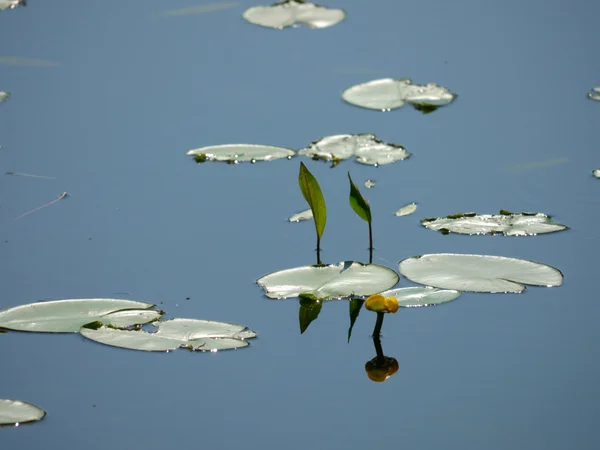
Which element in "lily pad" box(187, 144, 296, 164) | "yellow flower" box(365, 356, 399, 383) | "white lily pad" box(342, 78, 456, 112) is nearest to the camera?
"yellow flower" box(365, 356, 399, 383)

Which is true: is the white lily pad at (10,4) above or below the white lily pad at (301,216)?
above

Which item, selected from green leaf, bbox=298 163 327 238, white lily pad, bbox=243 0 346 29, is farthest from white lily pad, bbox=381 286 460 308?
white lily pad, bbox=243 0 346 29

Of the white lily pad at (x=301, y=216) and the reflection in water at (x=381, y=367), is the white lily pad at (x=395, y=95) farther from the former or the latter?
the reflection in water at (x=381, y=367)

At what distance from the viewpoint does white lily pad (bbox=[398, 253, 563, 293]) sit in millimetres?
2021

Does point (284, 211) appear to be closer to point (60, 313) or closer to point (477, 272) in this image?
point (477, 272)

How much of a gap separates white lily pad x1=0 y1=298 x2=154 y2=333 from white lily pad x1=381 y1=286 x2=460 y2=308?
1.82ft

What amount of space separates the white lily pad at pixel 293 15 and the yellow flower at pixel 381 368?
2.21 metres

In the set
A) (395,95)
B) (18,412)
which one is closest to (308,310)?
→ (18,412)

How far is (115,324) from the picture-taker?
188cm

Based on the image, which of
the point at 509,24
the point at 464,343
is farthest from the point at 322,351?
the point at 509,24

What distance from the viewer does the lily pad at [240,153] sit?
2.65 metres

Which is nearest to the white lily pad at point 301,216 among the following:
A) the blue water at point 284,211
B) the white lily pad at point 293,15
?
the blue water at point 284,211

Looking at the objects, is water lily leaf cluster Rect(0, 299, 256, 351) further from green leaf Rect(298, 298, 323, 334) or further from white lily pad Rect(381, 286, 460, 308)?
white lily pad Rect(381, 286, 460, 308)

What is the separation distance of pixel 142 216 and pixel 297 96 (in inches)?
36.4
